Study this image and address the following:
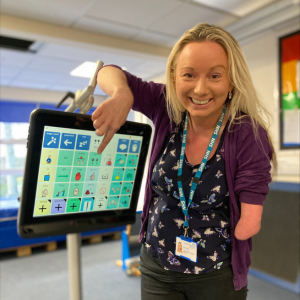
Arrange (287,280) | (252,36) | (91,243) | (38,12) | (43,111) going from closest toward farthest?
(43,111) < (287,280) < (38,12) < (252,36) < (91,243)

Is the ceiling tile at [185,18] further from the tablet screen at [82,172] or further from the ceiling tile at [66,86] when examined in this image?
the tablet screen at [82,172]

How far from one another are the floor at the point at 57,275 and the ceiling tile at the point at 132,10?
2.26 m

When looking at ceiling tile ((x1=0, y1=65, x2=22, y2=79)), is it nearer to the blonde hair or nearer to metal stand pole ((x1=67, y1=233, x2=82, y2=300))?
metal stand pole ((x1=67, y1=233, x2=82, y2=300))

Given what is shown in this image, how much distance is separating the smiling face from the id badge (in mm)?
294

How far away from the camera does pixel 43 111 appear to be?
2.11 ft

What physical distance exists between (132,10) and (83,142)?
8.08 feet

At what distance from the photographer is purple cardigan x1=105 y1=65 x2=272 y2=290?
647mm

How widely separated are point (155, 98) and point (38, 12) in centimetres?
265

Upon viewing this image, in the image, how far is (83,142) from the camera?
2.35 feet

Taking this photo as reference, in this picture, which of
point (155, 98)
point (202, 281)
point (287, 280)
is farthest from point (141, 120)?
point (287, 280)

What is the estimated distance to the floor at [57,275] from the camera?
241 cm

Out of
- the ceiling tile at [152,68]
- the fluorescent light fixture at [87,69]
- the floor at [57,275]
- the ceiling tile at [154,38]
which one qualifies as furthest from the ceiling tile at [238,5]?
the floor at [57,275]

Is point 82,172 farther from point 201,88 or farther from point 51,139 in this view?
Answer: point 201,88

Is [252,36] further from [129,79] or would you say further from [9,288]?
[9,288]
